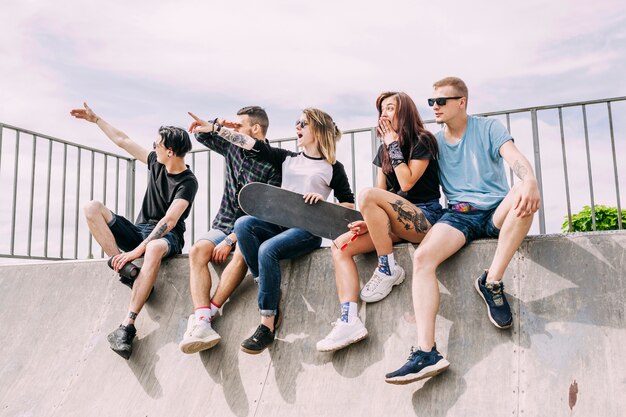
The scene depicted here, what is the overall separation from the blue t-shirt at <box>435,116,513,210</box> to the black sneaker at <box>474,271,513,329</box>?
0.54m

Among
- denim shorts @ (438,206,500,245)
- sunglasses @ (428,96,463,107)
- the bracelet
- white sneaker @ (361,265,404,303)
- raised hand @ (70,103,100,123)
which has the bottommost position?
white sneaker @ (361,265,404,303)

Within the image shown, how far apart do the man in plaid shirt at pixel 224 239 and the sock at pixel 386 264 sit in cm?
103

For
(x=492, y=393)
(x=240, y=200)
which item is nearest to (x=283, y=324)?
(x=240, y=200)

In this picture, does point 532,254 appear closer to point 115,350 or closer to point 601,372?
point 601,372

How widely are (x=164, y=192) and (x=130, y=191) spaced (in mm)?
2861

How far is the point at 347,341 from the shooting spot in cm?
369

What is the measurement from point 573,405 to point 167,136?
352cm

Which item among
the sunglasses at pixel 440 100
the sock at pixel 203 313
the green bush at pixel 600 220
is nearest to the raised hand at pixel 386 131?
the sunglasses at pixel 440 100

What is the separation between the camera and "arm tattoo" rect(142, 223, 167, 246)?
4801 millimetres

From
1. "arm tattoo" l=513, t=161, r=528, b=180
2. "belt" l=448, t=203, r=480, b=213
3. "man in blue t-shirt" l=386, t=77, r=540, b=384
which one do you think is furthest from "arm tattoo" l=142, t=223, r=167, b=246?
"arm tattoo" l=513, t=161, r=528, b=180

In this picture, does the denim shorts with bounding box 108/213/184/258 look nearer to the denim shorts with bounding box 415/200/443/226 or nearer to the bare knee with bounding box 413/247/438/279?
the denim shorts with bounding box 415/200/443/226

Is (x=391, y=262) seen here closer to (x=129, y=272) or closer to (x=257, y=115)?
(x=257, y=115)

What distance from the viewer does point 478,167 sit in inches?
154

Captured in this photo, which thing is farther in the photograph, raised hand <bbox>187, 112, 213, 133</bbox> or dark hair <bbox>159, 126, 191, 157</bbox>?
dark hair <bbox>159, 126, 191, 157</bbox>
